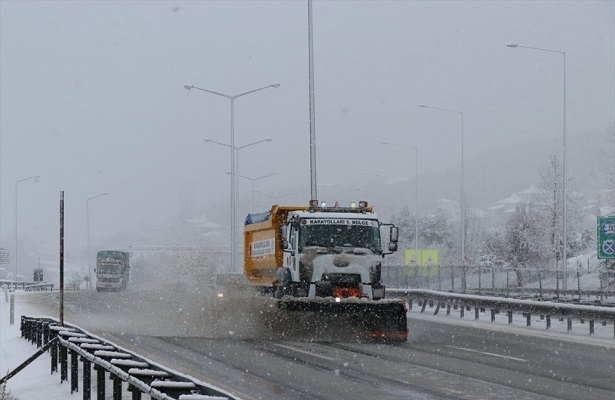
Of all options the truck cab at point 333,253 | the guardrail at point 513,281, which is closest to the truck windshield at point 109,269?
the guardrail at point 513,281

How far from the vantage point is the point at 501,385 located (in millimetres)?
14820

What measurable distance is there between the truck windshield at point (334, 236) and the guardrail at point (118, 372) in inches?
279

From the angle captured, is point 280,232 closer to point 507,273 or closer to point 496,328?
point 496,328

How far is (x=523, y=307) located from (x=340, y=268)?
6469mm

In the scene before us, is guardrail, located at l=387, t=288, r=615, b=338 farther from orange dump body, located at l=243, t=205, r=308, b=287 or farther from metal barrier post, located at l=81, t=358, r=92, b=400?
metal barrier post, located at l=81, t=358, r=92, b=400

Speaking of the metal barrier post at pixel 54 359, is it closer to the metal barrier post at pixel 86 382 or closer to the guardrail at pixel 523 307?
the metal barrier post at pixel 86 382

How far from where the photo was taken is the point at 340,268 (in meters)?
24.3

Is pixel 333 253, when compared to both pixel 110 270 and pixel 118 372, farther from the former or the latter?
pixel 110 270

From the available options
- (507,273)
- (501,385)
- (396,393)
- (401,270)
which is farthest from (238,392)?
(401,270)

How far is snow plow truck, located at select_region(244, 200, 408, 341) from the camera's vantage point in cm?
2319

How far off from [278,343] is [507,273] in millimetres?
21382

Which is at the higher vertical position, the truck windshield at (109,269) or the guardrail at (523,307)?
the guardrail at (523,307)

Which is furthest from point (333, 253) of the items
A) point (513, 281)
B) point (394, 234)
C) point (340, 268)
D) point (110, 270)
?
point (110, 270)

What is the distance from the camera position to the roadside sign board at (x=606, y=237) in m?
29.5
